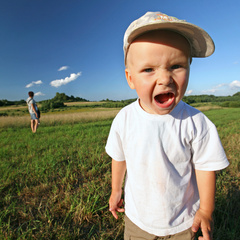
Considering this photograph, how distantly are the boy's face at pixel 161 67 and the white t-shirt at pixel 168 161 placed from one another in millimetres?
147

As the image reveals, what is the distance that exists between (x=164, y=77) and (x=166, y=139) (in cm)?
35

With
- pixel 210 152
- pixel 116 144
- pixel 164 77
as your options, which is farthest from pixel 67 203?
pixel 164 77

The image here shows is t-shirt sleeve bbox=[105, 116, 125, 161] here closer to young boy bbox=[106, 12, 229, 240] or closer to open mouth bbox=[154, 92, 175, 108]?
young boy bbox=[106, 12, 229, 240]

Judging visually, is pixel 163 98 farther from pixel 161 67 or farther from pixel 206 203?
pixel 206 203

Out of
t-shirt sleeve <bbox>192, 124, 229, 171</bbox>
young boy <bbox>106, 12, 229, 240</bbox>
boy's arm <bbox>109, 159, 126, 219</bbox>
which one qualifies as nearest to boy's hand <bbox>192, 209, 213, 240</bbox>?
young boy <bbox>106, 12, 229, 240</bbox>

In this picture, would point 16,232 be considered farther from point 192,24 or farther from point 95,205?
point 192,24

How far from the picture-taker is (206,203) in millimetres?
896

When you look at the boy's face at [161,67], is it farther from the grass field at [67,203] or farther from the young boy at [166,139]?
the grass field at [67,203]

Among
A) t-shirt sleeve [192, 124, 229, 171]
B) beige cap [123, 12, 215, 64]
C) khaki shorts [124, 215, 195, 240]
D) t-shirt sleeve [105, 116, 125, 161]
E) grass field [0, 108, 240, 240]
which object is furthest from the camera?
grass field [0, 108, 240, 240]

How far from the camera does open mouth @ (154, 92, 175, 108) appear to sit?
0.77 meters

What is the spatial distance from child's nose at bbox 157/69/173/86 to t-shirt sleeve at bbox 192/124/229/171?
1.24 feet

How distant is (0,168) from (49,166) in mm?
957

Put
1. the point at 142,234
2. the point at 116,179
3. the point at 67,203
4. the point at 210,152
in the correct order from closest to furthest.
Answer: the point at 210,152, the point at 142,234, the point at 116,179, the point at 67,203

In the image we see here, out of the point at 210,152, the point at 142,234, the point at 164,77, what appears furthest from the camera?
the point at 142,234
